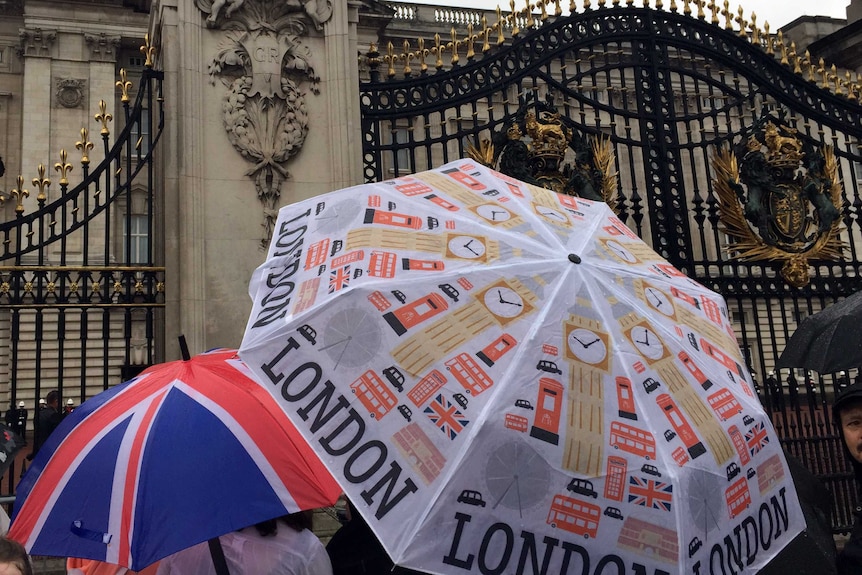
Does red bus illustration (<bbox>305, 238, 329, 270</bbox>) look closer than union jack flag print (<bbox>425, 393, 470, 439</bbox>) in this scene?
No

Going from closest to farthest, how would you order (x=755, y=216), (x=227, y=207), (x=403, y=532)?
(x=403, y=532) → (x=227, y=207) → (x=755, y=216)

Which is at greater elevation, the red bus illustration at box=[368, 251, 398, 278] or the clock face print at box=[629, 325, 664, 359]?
the red bus illustration at box=[368, 251, 398, 278]

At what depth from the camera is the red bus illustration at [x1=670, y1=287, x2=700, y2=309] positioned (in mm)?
3201

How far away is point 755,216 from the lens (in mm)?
8898

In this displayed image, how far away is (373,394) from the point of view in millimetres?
2572

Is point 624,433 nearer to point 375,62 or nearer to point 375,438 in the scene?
point 375,438

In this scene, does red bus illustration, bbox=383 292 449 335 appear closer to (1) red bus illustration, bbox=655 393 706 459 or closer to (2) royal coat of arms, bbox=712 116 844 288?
(1) red bus illustration, bbox=655 393 706 459

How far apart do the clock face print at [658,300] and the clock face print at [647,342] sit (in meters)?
0.18

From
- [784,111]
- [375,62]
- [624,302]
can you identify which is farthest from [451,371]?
[784,111]

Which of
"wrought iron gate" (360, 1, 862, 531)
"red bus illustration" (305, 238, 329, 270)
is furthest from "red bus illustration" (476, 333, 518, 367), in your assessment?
"wrought iron gate" (360, 1, 862, 531)

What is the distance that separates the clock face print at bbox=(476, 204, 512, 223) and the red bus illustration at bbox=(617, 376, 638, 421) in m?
0.77

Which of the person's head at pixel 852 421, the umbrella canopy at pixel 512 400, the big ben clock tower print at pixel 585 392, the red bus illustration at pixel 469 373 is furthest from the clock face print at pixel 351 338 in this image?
the person's head at pixel 852 421

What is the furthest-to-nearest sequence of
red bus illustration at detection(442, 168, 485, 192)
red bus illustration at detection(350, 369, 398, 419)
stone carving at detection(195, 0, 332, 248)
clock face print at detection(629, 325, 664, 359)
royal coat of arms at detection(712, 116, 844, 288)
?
royal coat of arms at detection(712, 116, 844, 288) < stone carving at detection(195, 0, 332, 248) < red bus illustration at detection(442, 168, 485, 192) < clock face print at detection(629, 325, 664, 359) < red bus illustration at detection(350, 369, 398, 419)

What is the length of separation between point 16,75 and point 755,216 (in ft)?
66.3
